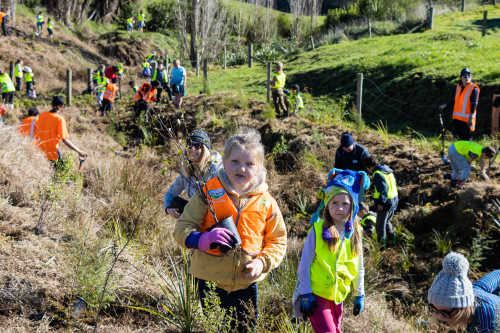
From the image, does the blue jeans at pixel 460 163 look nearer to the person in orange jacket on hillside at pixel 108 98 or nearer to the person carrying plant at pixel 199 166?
the person carrying plant at pixel 199 166

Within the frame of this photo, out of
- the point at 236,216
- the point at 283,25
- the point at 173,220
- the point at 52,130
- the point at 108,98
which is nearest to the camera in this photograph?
the point at 236,216

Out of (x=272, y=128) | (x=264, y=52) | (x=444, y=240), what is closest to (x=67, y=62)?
(x=264, y=52)

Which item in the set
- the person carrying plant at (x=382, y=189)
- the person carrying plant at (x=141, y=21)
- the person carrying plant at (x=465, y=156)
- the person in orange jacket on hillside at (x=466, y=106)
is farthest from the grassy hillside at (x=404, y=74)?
the person carrying plant at (x=141, y=21)

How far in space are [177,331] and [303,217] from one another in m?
4.33

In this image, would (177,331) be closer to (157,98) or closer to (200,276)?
(200,276)

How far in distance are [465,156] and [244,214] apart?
523cm

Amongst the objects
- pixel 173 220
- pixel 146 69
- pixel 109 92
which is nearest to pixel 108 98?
pixel 109 92

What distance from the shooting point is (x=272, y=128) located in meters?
10.0

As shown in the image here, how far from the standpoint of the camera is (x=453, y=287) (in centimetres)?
221

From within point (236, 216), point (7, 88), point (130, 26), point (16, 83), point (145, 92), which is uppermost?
point (130, 26)

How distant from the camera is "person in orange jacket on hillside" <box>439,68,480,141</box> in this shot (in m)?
7.26

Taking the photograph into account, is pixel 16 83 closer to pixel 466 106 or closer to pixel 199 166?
pixel 466 106

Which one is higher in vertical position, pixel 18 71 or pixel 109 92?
pixel 18 71

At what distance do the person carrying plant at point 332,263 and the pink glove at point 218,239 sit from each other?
0.91 metres
